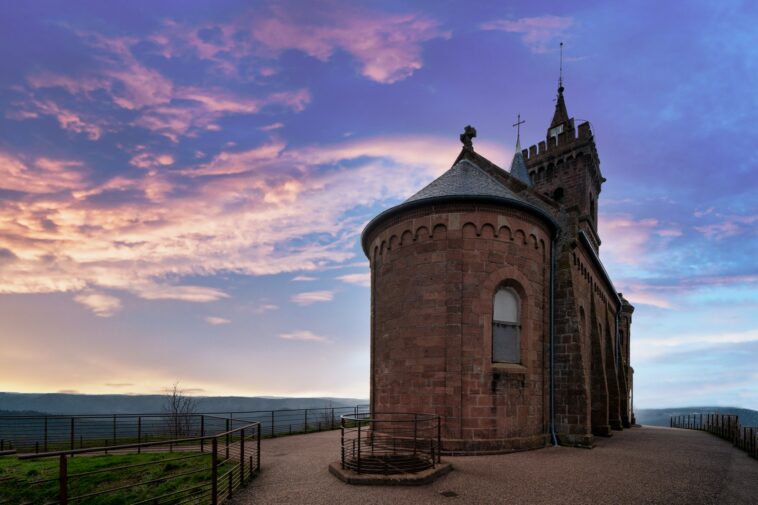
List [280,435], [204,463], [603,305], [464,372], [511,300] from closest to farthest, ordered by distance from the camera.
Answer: [204,463] < [464,372] < [511,300] < [280,435] < [603,305]

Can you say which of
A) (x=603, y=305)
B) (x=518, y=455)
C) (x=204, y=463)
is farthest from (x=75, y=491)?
(x=603, y=305)

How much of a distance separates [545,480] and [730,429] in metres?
14.8

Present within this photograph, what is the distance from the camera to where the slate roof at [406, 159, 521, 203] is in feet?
47.5

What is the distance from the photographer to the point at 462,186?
15.0 m

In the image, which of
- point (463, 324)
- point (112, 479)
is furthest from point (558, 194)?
point (112, 479)

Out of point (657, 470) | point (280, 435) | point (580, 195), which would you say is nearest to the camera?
point (657, 470)

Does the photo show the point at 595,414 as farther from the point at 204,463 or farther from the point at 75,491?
the point at 75,491

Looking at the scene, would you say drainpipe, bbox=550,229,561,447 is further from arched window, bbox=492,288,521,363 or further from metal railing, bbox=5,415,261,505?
metal railing, bbox=5,415,261,505

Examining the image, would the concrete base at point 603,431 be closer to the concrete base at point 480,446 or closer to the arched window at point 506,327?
the concrete base at point 480,446

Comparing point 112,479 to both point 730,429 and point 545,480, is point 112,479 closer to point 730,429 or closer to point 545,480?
point 545,480

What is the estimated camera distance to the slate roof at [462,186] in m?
14.5

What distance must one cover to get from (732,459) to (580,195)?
20.5m

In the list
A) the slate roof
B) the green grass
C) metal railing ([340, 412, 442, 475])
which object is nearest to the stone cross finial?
the slate roof

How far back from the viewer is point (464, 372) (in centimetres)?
1305
